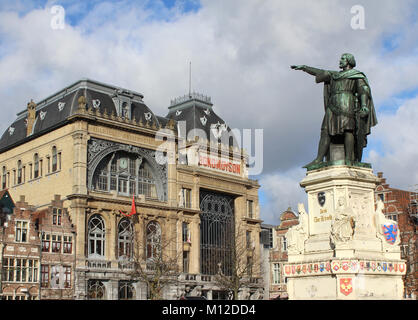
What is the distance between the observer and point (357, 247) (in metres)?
14.9

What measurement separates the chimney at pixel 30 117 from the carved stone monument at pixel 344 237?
2133 inches

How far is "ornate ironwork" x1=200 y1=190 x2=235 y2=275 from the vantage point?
68.7 meters

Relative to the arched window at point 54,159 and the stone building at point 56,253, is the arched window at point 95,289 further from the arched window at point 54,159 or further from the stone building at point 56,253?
the arched window at point 54,159

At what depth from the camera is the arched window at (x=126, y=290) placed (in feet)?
194

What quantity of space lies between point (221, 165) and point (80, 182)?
2006cm

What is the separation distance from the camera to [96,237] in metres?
58.9

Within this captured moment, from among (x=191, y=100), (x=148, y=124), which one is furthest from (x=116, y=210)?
(x=191, y=100)

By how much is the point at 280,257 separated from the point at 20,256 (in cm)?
3193

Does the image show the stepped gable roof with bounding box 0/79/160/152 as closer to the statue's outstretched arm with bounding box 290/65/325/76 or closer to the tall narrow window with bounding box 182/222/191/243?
the tall narrow window with bounding box 182/222/191/243
